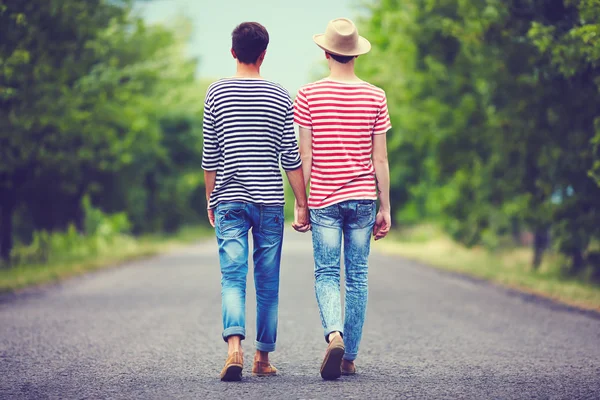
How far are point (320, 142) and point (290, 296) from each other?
20.4 ft

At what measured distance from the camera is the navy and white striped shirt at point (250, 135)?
16.2ft

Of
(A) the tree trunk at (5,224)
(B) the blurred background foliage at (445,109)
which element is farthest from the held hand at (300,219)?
(A) the tree trunk at (5,224)

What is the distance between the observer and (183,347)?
21.4 feet

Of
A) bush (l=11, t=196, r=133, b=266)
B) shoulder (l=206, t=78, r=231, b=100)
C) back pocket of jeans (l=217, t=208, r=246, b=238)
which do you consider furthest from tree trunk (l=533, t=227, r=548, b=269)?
shoulder (l=206, t=78, r=231, b=100)

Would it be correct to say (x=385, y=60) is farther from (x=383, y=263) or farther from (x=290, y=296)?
(x=290, y=296)

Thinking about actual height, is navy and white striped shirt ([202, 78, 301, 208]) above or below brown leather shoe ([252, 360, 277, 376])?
above

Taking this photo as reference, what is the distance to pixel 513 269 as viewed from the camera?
15750mm

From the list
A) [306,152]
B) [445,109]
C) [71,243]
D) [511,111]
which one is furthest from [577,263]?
[71,243]

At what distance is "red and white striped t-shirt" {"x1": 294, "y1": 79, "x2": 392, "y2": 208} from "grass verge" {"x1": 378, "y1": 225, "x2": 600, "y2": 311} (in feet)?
19.3

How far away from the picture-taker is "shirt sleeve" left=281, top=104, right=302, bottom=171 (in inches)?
197

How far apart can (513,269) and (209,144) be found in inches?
465

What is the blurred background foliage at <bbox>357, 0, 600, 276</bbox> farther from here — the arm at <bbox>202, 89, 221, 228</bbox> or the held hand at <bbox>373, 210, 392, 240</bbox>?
the arm at <bbox>202, 89, 221, 228</bbox>

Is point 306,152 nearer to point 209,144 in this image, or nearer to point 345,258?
point 209,144

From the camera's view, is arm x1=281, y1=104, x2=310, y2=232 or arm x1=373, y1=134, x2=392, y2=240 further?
arm x1=373, y1=134, x2=392, y2=240
